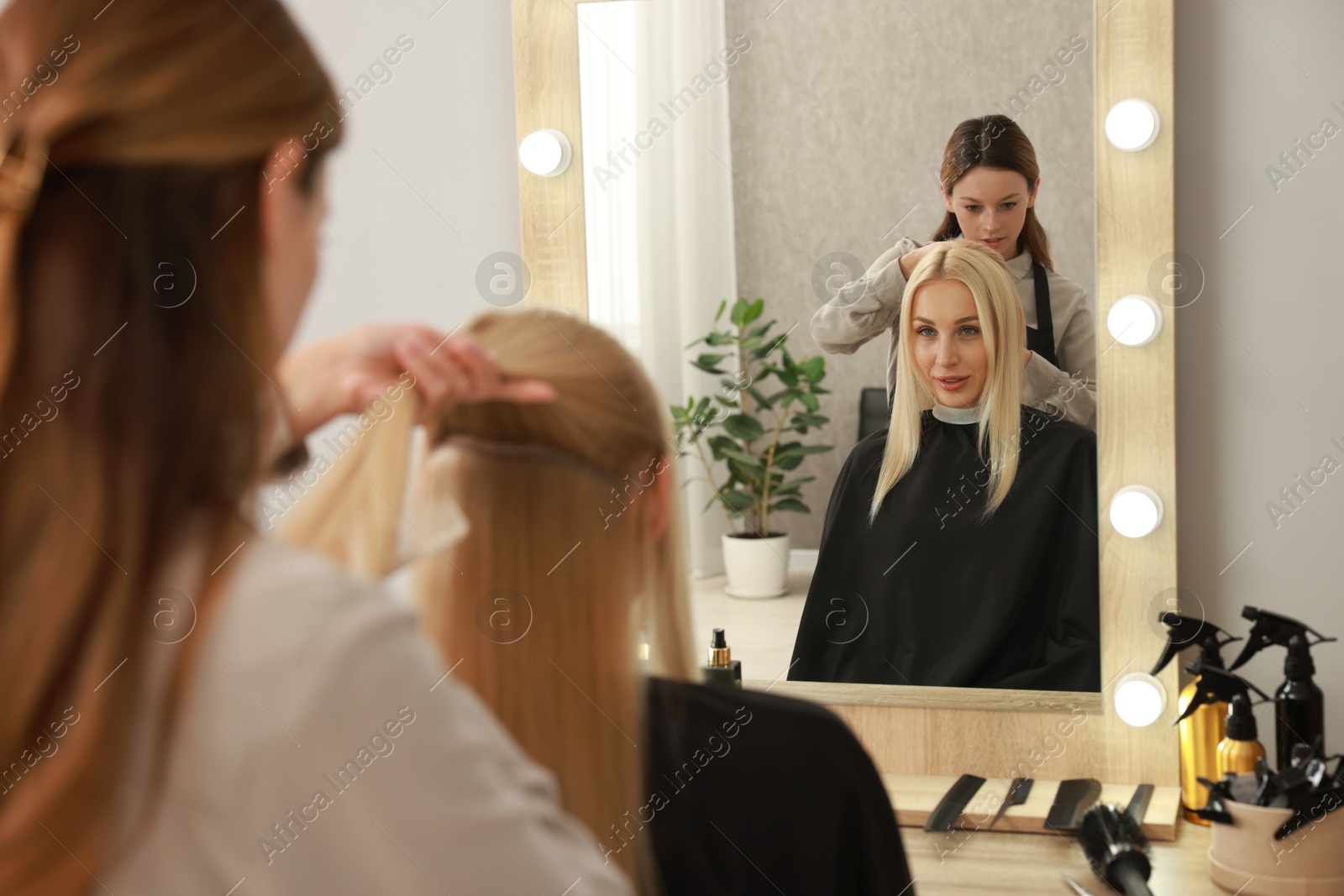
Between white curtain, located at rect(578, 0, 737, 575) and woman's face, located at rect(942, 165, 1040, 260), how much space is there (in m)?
0.26

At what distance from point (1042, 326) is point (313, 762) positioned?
3.16 ft

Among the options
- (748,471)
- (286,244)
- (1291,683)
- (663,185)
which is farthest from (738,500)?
(286,244)

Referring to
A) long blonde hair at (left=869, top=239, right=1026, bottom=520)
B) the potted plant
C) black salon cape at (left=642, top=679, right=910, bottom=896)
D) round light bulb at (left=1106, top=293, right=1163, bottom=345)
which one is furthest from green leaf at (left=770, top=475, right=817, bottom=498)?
black salon cape at (left=642, top=679, right=910, bottom=896)

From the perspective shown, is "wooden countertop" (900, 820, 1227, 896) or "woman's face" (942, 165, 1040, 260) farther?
"woman's face" (942, 165, 1040, 260)

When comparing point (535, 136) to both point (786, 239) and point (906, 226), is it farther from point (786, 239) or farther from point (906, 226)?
point (906, 226)

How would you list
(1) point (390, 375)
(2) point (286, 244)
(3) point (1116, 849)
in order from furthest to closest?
(3) point (1116, 849) < (1) point (390, 375) < (2) point (286, 244)

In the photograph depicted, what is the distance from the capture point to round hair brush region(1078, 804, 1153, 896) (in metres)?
0.98

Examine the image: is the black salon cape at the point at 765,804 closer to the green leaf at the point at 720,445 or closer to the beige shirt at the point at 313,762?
the beige shirt at the point at 313,762

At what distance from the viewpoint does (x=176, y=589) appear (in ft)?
1.33

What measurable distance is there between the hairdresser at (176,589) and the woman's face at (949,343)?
84 centimetres

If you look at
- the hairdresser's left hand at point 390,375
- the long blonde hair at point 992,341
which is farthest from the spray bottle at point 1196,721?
the hairdresser's left hand at point 390,375

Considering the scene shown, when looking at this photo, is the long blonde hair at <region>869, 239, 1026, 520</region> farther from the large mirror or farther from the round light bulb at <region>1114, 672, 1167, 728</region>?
the round light bulb at <region>1114, 672, 1167, 728</region>

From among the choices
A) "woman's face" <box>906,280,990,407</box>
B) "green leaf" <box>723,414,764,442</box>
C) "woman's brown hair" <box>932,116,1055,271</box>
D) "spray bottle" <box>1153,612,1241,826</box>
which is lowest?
"spray bottle" <box>1153,612,1241,826</box>

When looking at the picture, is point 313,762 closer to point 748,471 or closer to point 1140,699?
point 748,471
